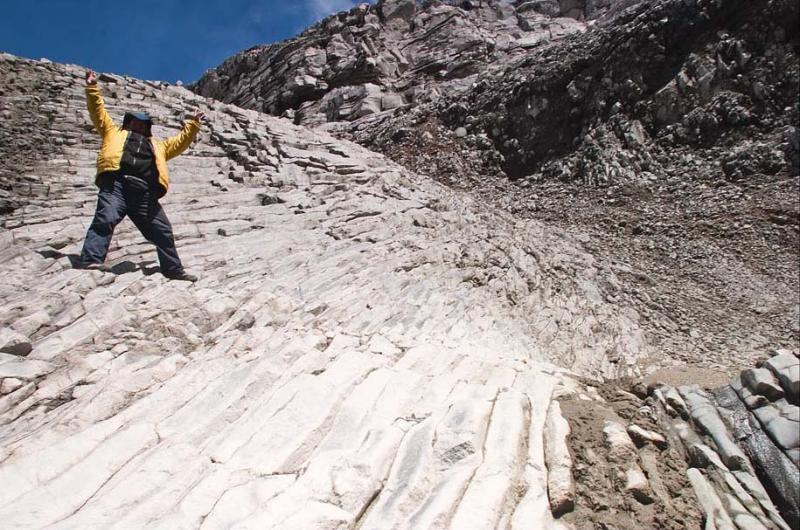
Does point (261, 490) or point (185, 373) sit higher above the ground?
point (185, 373)

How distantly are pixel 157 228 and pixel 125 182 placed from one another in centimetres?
74

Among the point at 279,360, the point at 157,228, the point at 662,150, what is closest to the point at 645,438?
the point at 279,360

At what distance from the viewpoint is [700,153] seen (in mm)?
15617

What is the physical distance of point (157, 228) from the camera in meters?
6.65

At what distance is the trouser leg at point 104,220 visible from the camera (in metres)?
6.26

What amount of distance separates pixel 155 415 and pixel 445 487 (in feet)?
9.36

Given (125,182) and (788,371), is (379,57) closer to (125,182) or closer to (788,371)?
(125,182)

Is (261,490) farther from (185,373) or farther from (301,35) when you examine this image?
(301,35)

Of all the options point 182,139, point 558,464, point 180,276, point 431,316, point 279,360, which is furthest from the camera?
point 431,316

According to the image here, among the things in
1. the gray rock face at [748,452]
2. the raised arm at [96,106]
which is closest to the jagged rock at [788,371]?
the gray rock face at [748,452]

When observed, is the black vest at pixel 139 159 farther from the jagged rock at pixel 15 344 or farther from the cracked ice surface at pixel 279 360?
the jagged rock at pixel 15 344

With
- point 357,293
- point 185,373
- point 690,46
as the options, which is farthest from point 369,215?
point 690,46

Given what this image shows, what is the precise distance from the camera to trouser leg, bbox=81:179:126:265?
6258mm

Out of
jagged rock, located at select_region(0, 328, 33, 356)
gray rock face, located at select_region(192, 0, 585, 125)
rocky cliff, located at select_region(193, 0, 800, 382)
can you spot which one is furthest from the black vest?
gray rock face, located at select_region(192, 0, 585, 125)
